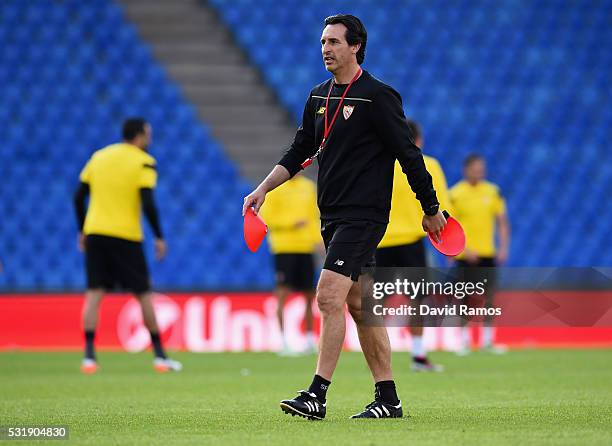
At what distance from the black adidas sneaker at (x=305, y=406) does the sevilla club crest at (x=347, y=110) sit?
1477 millimetres

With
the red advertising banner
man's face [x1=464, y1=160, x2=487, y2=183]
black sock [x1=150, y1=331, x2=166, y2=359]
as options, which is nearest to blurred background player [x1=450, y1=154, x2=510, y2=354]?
man's face [x1=464, y1=160, x2=487, y2=183]

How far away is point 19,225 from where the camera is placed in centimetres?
1541

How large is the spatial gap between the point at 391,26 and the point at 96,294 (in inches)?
361

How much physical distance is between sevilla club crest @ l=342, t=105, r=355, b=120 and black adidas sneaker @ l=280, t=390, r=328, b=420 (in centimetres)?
148

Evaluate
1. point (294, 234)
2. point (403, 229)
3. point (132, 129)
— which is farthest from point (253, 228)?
point (294, 234)

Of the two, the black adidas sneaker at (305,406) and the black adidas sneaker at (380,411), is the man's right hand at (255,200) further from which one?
the black adidas sneaker at (380,411)

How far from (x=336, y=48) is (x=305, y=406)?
189 centimetres

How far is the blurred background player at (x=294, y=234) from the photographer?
13203 millimetres

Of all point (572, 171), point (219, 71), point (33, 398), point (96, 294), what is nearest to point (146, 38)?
point (219, 71)

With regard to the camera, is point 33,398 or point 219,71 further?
point 219,71

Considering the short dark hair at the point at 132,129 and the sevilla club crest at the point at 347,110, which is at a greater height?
the short dark hair at the point at 132,129

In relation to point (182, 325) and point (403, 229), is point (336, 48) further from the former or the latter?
point (182, 325)

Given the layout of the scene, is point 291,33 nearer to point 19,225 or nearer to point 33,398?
point 19,225

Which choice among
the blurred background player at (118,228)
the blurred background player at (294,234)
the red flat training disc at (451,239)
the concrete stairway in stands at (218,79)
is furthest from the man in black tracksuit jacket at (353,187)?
the concrete stairway in stands at (218,79)
